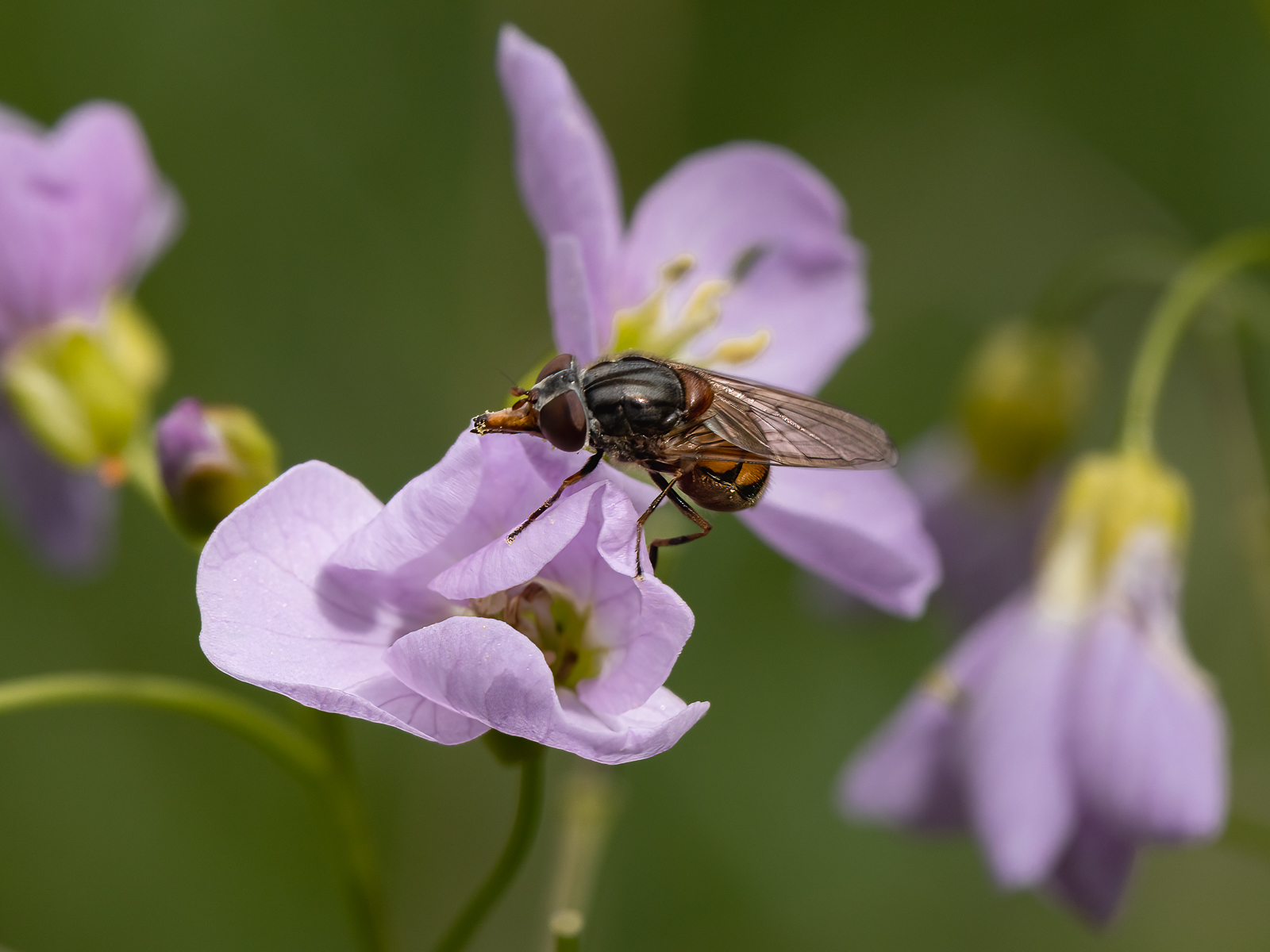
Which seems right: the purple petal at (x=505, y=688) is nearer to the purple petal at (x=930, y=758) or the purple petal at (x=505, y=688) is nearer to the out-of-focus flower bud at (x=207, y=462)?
the out-of-focus flower bud at (x=207, y=462)

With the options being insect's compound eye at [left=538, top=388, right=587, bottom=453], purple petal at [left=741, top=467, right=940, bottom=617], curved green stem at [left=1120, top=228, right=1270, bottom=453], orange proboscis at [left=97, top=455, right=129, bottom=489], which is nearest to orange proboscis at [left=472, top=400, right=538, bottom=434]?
insect's compound eye at [left=538, top=388, right=587, bottom=453]

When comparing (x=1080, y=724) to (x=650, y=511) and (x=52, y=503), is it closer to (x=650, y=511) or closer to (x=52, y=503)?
(x=650, y=511)

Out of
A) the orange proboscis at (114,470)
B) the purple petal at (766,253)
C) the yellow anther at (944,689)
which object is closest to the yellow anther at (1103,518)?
the yellow anther at (944,689)

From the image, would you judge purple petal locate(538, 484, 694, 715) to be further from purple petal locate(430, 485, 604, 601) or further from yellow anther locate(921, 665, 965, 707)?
yellow anther locate(921, 665, 965, 707)

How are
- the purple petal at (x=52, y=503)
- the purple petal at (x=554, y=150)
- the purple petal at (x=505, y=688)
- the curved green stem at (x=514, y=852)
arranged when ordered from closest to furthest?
the purple petal at (x=505, y=688) < the curved green stem at (x=514, y=852) < the purple petal at (x=554, y=150) < the purple petal at (x=52, y=503)

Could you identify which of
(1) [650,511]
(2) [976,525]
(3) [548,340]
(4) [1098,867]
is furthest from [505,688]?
(3) [548,340]

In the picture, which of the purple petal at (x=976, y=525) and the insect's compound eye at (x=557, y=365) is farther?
the purple petal at (x=976, y=525)
